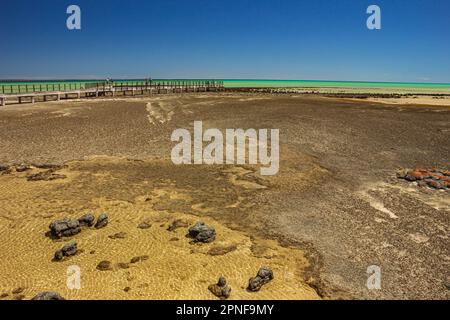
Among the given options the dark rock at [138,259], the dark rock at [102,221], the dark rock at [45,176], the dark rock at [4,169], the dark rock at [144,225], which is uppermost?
the dark rock at [4,169]

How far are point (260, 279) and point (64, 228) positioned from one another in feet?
16.7

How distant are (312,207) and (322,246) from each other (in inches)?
96.8

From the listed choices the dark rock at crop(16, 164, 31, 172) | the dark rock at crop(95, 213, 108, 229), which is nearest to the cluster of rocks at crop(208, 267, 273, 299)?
the dark rock at crop(95, 213, 108, 229)

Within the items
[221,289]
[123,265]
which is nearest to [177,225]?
[123,265]

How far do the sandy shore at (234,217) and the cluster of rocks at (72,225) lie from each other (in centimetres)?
27

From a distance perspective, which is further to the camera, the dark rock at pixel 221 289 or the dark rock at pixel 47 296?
the dark rock at pixel 221 289

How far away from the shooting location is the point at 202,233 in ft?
28.6

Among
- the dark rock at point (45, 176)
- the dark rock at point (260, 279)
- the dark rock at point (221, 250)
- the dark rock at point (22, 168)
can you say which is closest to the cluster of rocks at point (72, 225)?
the dark rock at point (221, 250)

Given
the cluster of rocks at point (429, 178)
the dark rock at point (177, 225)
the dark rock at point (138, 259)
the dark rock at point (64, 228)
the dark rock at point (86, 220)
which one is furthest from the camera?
the cluster of rocks at point (429, 178)

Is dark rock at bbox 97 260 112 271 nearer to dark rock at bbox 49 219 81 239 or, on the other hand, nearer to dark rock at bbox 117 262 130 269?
dark rock at bbox 117 262 130 269

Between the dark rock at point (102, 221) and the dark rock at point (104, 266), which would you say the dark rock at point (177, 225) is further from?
the dark rock at point (104, 266)

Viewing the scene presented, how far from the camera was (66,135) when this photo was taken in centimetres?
2031

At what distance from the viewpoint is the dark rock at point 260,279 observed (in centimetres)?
676

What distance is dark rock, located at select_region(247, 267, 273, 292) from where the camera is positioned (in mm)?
6762
